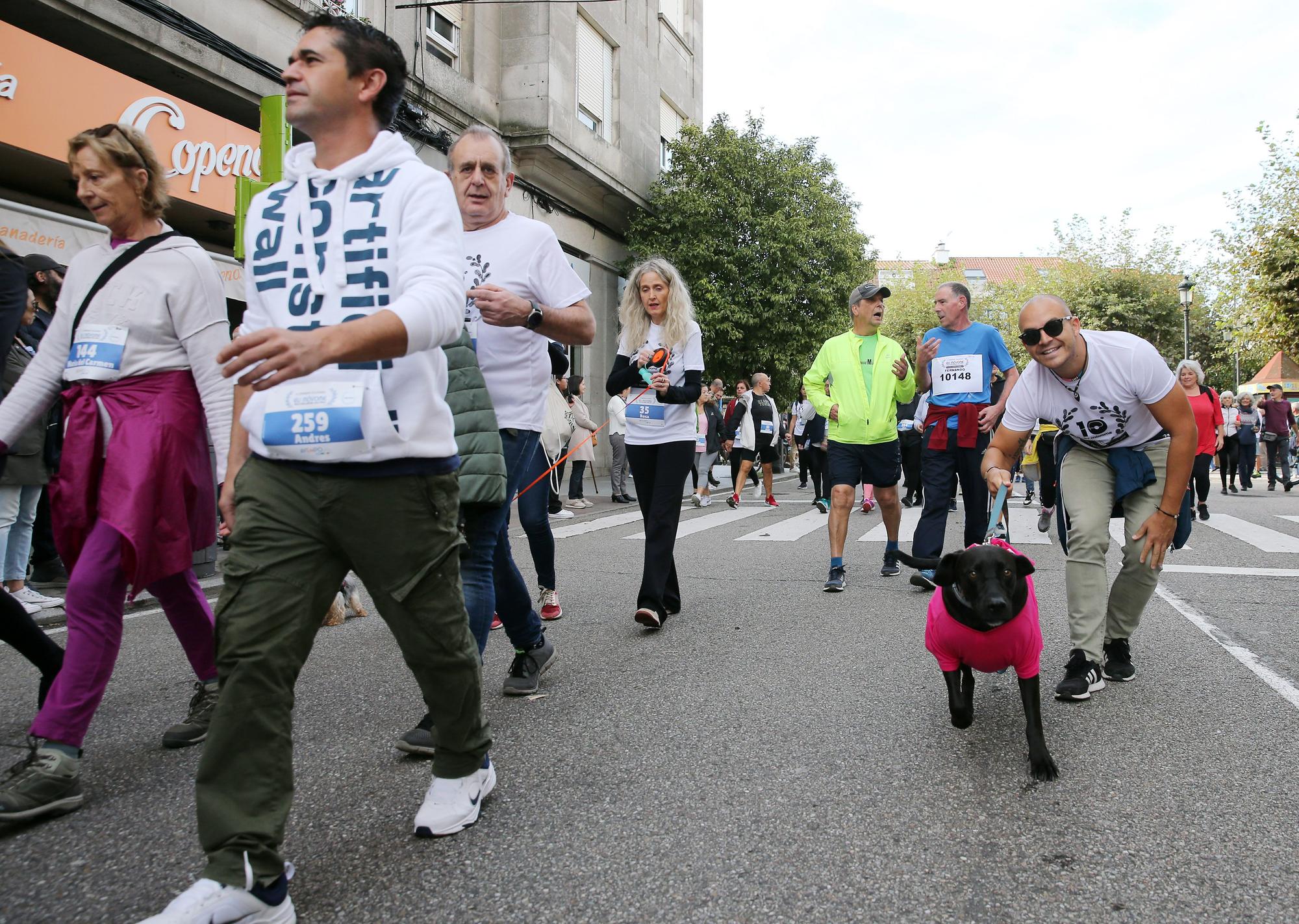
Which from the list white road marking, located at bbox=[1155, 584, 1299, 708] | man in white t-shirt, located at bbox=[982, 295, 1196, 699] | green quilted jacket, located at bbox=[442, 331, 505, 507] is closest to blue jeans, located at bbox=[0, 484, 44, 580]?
green quilted jacket, located at bbox=[442, 331, 505, 507]

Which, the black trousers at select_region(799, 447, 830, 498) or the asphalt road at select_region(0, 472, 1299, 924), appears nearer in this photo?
the asphalt road at select_region(0, 472, 1299, 924)

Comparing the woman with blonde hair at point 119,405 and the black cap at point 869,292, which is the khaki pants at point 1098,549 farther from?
the woman with blonde hair at point 119,405

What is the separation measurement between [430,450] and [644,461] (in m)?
3.19

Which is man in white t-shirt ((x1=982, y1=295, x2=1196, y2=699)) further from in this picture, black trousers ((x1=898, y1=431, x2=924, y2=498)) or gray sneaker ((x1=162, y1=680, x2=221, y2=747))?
black trousers ((x1=898, y1=431, x2=924, y2=498))

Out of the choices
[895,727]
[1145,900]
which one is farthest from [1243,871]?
[895,727]

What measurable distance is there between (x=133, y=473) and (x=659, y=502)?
2.82 m

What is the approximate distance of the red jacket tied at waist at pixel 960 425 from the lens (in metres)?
6.33

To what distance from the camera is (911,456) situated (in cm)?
1313

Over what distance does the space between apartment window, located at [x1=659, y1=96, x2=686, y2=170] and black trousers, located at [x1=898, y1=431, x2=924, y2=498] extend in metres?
14.8

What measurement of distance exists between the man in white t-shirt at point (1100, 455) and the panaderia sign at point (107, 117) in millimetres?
8898

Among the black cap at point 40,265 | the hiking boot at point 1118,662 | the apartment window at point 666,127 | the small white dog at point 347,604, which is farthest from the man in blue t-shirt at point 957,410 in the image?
the apartment window at point 666,127

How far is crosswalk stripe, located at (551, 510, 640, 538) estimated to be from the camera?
10.4 m

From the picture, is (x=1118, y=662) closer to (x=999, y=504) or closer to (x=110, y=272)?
(x=999, y=504)

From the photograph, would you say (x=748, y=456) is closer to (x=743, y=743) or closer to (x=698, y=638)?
(x=698, y=638)
